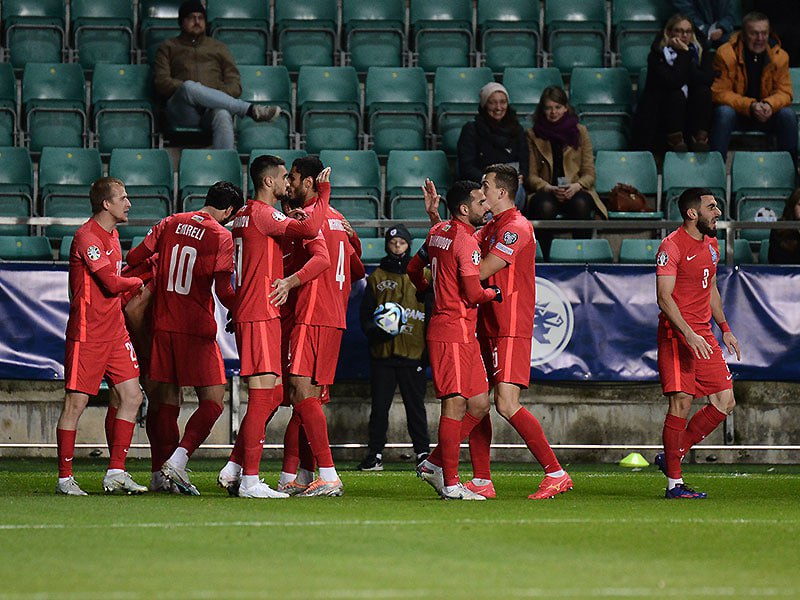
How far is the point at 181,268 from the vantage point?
9977 mm

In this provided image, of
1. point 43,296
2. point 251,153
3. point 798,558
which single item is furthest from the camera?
point 251,153

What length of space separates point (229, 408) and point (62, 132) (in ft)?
14.2

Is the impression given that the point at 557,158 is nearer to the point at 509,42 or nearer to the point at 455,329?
the point at 509,42

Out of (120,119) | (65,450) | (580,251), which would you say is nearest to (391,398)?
(580,251)

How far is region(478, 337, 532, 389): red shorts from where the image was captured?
31.8 feet

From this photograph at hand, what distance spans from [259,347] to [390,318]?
3.86m

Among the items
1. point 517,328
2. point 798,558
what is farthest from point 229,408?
point 798,558

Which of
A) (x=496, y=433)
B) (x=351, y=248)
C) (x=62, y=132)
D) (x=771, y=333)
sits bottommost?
(x=496, y=433)

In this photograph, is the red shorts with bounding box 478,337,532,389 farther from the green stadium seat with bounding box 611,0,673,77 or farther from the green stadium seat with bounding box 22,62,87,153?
the green stadium seat with bounding box 611,0,673,77

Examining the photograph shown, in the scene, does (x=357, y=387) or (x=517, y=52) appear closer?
(x=357, y=387)

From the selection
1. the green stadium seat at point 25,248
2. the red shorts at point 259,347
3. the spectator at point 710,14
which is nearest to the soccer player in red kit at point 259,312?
the red shorts at point 259,347

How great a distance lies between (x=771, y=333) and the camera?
14078mm

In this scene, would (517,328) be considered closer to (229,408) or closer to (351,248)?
(351,248)

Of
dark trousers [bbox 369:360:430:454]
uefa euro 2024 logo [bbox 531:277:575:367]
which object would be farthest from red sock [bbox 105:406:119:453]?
uefa euro 2024 logo [bbox 531:277:575:367]
